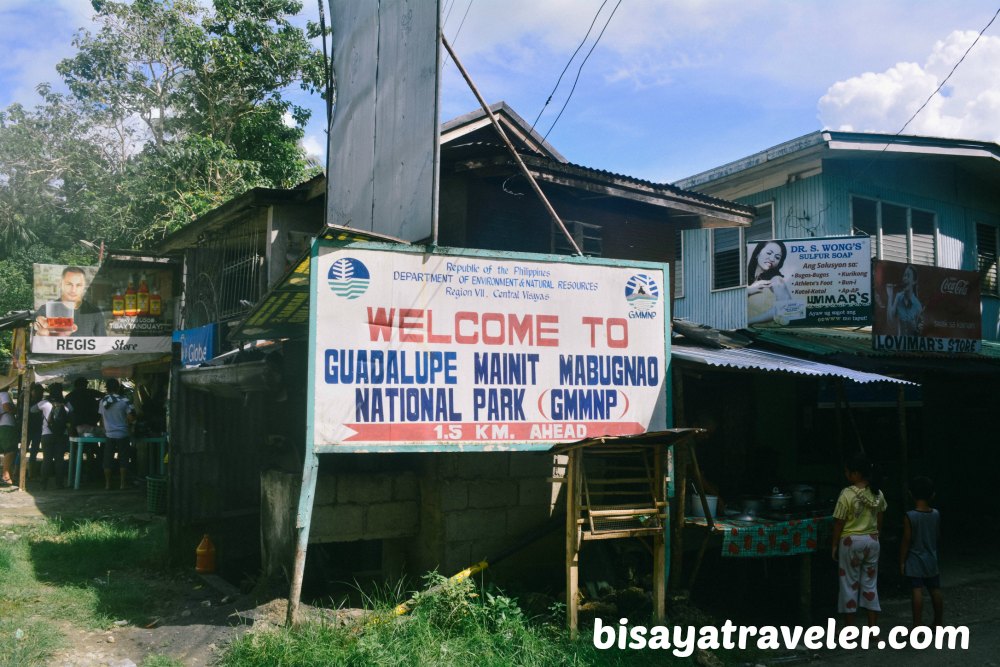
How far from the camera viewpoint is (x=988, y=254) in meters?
16.5

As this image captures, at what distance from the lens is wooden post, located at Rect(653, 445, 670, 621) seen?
20.3 feet

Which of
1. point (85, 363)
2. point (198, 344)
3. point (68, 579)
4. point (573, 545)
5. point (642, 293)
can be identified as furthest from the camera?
point (85, 363)

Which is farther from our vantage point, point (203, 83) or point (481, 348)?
point (203, 83)

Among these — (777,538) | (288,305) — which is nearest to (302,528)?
(288,305)

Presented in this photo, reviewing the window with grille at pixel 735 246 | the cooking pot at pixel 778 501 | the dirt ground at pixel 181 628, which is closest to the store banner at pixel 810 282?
the window with grille at pixel 735 246

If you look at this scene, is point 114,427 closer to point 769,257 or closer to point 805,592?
point 769,257

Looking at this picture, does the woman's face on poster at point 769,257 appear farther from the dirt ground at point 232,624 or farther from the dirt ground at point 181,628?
the dirt ground at point 181,628

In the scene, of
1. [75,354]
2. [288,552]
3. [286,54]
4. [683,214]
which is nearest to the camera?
[288,552]

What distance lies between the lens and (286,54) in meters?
20.8

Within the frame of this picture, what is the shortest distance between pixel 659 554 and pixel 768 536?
47.6 inches

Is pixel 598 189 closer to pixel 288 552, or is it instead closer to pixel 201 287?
pixel 288 552

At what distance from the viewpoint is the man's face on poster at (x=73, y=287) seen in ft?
49.3

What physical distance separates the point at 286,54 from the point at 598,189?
45.8 ft

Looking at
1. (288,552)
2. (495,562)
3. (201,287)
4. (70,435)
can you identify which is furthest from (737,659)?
(70,435)
